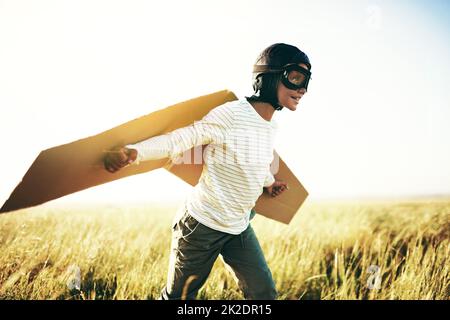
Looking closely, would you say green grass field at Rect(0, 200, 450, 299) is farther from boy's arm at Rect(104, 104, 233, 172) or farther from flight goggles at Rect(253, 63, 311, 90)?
flight goggles at Rect(253, 63, 311, 90)

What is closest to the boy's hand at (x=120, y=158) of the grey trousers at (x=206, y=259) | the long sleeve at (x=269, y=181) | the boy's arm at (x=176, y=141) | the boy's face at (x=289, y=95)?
the boy's arm at (x=176, y=141)

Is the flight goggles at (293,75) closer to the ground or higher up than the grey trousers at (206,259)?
higher up

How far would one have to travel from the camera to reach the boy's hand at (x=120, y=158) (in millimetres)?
1581

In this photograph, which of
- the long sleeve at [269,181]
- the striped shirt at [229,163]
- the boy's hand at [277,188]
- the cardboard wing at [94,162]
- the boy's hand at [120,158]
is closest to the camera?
the boy's hand at [120,158]

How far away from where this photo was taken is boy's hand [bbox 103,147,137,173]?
1.58 m

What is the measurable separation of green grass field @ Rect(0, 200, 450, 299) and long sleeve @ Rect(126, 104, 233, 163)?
1318mm

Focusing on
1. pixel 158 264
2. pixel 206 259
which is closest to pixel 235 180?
pixel 206 259

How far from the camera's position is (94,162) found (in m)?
1.88

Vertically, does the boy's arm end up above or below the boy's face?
below

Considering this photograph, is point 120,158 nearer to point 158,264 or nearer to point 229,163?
point 229,163

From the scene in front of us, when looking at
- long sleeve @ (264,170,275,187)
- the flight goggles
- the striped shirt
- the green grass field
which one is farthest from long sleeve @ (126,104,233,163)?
the green grass field

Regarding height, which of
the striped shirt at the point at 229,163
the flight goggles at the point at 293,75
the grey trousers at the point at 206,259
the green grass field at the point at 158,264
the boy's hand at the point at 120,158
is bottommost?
the green grass field at the point at 158,264

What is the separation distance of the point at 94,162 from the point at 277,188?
4.41ft

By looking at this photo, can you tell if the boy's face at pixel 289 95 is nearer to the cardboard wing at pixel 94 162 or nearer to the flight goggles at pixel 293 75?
the flight goggles at pixel 293 75
